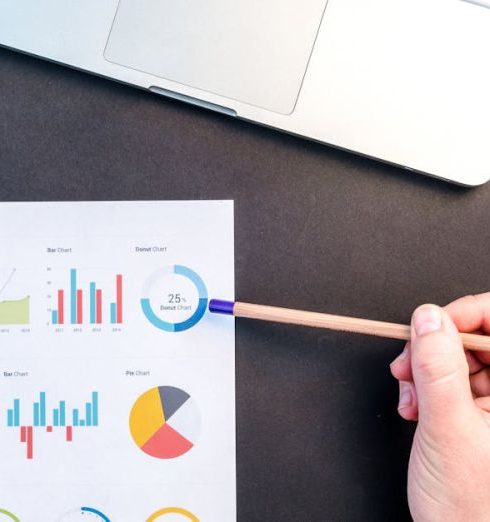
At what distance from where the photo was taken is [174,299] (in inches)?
21.5

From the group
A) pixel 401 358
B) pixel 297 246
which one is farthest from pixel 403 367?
pixel 297 246

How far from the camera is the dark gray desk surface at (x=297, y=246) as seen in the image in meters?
0.54

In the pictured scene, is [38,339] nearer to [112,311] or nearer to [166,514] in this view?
[112,311]

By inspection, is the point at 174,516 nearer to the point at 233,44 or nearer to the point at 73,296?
Result: the point at 73,296

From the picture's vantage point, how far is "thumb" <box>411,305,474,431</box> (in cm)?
43

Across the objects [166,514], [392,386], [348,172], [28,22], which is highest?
[28,22]

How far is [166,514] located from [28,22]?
46 cm

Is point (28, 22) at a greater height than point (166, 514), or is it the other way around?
point (28, 22)

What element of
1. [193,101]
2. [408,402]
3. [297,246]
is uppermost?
[193,101]

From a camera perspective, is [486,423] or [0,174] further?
[0,174]

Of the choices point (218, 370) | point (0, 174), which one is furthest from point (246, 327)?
point (0, 174)

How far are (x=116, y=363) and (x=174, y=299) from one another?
0.08 metres

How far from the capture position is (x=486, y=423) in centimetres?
44

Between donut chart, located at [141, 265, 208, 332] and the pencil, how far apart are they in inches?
1.4
